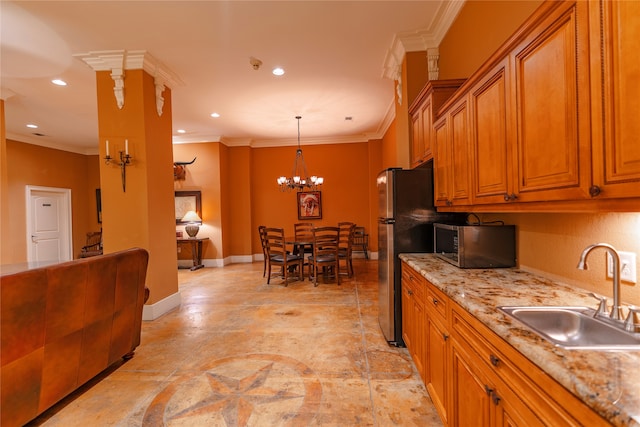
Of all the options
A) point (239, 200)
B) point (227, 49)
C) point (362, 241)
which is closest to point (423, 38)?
point (227, 49)

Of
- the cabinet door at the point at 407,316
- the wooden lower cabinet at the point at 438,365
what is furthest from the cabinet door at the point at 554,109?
the cabinet door at the point at 407,316

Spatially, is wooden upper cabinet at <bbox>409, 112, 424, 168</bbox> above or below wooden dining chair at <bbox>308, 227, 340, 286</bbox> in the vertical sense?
above

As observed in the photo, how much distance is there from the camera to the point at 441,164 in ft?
7.23

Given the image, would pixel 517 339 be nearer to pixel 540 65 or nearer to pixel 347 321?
pixel 540 65

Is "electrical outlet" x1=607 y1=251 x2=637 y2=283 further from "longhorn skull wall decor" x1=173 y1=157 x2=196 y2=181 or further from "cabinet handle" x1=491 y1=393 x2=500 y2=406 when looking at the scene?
"longhorn skull wall decor" x1=173 y1=157 x2=196 y2=181

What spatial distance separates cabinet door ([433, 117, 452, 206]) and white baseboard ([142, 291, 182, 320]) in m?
3.34

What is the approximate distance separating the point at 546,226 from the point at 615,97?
921 mm

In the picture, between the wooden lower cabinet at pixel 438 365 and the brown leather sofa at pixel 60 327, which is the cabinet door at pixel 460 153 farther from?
the brown leather sofa at pixel 60 327

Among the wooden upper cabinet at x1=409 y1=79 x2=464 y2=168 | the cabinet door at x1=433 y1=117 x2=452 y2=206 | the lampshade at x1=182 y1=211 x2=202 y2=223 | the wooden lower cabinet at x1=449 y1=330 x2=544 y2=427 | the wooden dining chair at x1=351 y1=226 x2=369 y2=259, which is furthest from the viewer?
the wooden dining chair at x1=351 y1=226 x2=369 y2=259

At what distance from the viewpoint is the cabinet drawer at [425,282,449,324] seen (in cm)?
150

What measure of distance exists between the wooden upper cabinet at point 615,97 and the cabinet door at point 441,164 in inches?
45.8

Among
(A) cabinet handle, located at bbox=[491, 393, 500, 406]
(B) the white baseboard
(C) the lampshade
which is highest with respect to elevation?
(C) the lampshade

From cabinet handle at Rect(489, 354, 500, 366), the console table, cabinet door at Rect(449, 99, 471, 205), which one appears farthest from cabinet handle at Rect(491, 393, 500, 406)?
the console table

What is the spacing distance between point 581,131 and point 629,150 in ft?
0.59
